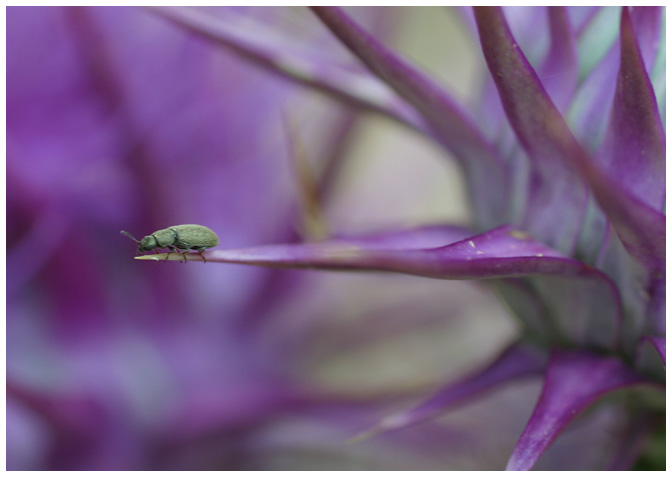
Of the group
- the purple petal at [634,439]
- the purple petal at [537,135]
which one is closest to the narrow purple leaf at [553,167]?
the purple petal at [537,135]

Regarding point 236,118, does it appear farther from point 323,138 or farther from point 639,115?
point 639,115

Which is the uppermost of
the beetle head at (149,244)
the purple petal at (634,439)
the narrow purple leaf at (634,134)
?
the beetle head at (149,244)

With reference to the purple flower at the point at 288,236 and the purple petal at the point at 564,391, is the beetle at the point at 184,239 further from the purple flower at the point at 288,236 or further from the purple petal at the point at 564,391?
the purple petal at the point at 564,391

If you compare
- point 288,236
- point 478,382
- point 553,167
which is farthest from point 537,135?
point 288,236

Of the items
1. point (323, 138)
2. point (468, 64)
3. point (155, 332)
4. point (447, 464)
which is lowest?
point (447, 464)

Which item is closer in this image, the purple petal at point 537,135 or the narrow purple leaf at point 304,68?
the purple petal at point 537,135

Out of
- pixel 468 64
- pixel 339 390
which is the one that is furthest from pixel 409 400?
pixel 468 64

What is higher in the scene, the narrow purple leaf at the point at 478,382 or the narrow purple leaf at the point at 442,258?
the narrow purple leaf at the point at 442,258

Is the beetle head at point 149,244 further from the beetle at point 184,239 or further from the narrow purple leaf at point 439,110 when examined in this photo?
the narrow purple leaf at point 439,110
